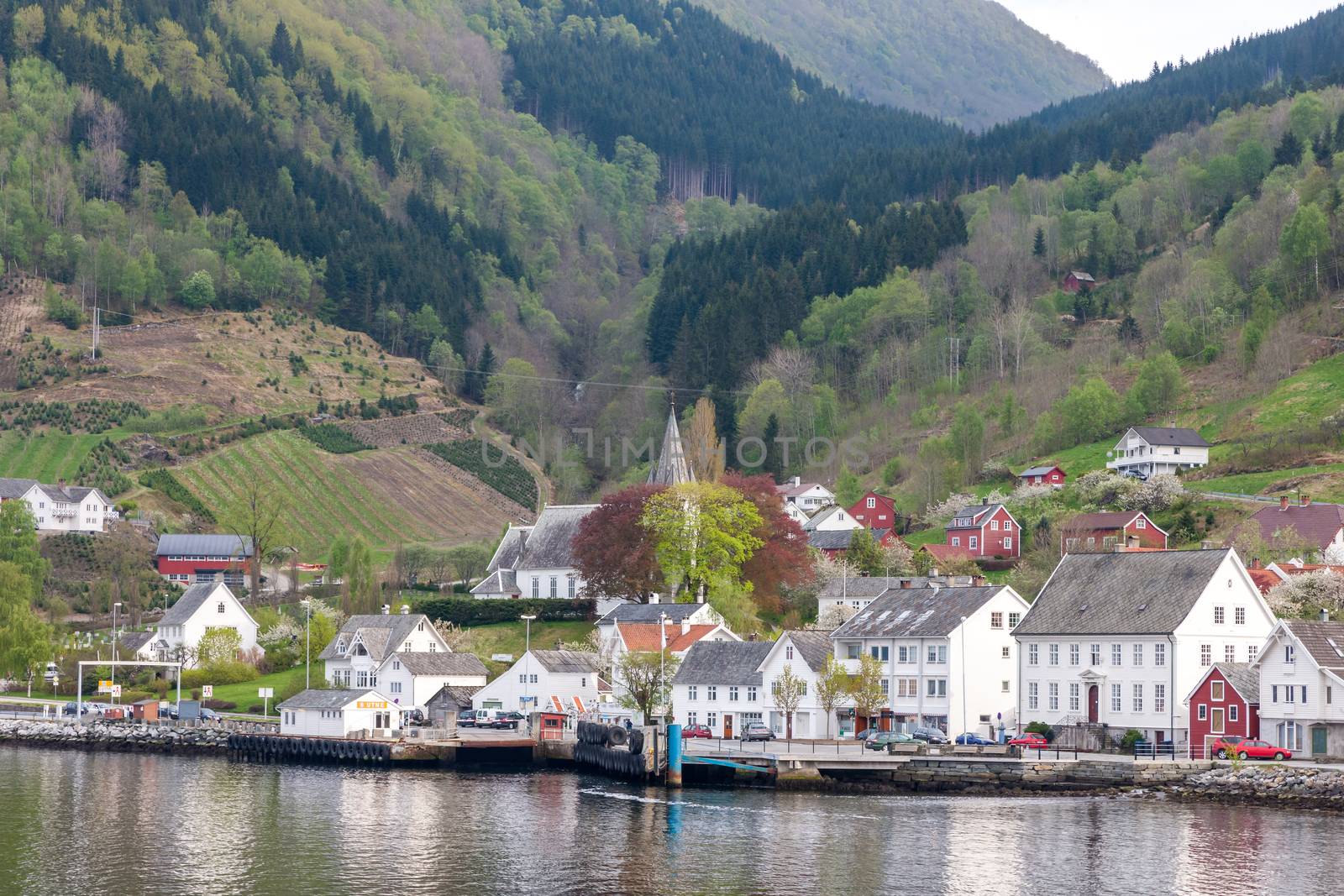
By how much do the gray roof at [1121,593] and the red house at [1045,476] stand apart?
51240mm

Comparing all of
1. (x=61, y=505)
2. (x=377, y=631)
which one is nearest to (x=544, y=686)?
(x=377, y=631)

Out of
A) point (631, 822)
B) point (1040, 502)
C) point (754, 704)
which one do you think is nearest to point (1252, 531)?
point (1040, 502)

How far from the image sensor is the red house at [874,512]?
13025 cm

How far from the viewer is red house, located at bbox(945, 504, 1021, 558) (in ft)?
375

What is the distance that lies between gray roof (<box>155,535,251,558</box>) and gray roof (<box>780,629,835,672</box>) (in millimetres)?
69674

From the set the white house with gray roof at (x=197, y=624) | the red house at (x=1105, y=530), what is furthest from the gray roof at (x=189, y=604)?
the red house at (x=1105, y=530)

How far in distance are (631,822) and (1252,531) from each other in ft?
177

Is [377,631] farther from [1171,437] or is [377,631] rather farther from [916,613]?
[1171,437]

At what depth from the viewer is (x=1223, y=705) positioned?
220 feet

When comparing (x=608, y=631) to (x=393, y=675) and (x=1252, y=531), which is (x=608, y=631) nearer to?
(x=393, y=675)

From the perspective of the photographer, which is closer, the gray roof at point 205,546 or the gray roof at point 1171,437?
the gray roof at point 1171,437

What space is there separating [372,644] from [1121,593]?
45.4 meters

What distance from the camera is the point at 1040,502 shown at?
120000 mm

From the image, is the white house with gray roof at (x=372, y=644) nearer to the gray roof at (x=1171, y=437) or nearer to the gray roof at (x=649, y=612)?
the gray roof at (x=649, y=612)
